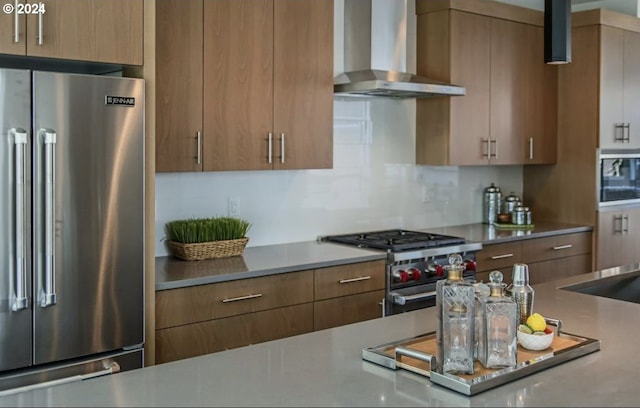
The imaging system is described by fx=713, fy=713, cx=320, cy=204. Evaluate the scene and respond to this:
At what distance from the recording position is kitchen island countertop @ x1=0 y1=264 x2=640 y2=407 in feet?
5.19

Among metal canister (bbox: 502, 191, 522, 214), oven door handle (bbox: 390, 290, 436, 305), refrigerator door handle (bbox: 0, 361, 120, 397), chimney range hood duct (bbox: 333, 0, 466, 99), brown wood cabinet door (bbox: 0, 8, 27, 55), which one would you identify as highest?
chimney range hood duct (bbox: 333, 0, 466, 99)

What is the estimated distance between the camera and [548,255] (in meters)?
4.86

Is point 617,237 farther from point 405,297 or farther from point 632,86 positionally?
point 405,297

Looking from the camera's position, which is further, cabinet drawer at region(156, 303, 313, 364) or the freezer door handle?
cabinet drawer at region(156, 303, 313, 364)

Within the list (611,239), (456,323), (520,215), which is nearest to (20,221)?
(456,323)

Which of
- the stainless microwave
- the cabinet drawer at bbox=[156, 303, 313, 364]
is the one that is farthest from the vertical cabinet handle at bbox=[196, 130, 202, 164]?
the stainless microwave

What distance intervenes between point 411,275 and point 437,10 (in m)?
1.82

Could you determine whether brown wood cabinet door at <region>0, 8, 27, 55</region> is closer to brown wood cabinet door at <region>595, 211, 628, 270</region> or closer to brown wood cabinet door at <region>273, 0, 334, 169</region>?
brown wood cabinet door at <region>273, 0, 334, 169</region>

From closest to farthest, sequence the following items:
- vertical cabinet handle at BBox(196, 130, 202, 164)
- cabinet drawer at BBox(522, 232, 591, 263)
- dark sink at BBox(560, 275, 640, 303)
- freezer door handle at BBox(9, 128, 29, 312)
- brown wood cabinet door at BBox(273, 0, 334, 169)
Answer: freezer door handle at BBox(9, 128, 29, 312) < dark sink at BBox(560, 275, 640, 303) < vertical cabinet handle at BBox(196, 130, 202, 164) < brown wood cabinet door at BBox(273, 0, 334, 169) < cabinet drawer at BBox(522, 232, 591, 263)

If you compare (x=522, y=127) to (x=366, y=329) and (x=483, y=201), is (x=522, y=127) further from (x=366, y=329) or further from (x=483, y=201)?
(x=366, y=329)

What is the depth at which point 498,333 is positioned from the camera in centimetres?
176

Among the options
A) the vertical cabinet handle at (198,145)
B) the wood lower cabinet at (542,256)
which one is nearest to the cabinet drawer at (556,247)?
the wood lower cabinet at (542,256)

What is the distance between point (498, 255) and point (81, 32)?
9.41 feet

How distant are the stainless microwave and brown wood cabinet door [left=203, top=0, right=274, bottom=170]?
9.01 feet
